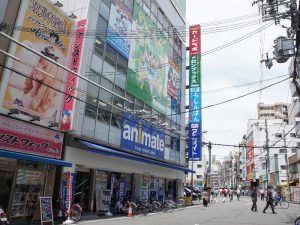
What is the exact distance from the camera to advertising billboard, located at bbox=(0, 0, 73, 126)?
13.8 metres

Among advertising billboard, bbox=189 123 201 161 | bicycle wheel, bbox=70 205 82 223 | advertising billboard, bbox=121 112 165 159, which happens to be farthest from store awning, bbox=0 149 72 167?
advertising billboard, bbox=189 123 201 161

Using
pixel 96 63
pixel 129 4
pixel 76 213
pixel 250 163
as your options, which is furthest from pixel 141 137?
pixel 250 163

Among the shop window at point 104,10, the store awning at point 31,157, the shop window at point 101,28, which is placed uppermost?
the shop window at point 104,10

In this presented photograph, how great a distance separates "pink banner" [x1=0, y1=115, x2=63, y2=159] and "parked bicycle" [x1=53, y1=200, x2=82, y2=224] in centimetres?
262

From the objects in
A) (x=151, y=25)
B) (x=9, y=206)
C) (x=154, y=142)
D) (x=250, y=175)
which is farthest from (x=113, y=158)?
(x=250, y=175)

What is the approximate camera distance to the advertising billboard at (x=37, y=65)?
13828 mm

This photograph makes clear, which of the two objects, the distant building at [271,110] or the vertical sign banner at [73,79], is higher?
the distant building at [271,110]

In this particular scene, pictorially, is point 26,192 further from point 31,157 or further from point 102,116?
point 102,116

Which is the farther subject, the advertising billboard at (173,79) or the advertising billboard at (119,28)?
the advertising billboard at (173,79)

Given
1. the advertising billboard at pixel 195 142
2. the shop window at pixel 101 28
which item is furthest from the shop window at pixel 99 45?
the advertising billboard at pixel 195 142

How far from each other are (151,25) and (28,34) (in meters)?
15.4

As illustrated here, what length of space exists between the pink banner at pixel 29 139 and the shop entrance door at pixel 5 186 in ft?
4.38

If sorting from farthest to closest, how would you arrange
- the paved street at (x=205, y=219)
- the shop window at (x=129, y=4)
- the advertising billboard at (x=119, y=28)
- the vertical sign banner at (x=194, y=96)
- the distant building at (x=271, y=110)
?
the distant building at (x=271, y=110) < the vertical sign banner at (x=194, y=96) < the shop window at (x=129, y=4) < the advertising billboard at (x=119, y=28) < the paved street at (x=205, y=219)

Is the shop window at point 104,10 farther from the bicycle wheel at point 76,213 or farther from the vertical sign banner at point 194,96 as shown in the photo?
the vertical sign banner at point 194,96
